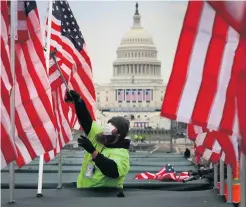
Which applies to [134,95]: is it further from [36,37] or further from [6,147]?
[6,147]

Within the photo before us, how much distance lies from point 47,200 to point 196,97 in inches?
87.7

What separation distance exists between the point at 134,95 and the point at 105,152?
453ft

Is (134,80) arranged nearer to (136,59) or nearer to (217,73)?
(136,59)

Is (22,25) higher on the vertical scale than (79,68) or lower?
higher

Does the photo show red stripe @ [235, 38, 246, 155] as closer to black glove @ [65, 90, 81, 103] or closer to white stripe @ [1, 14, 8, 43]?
white stripe @ [1, 14, 8, 43]

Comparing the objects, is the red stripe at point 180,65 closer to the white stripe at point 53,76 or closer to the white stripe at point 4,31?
the white stripe at point 4,31

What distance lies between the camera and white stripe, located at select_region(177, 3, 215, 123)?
4871mm

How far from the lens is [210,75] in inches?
197

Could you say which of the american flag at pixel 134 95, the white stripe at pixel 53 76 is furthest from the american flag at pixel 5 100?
the american flag at pixel 134 95

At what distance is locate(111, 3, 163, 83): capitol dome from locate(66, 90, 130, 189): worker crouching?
5056 inches

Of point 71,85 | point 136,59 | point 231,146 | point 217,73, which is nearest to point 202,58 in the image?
point 217,73

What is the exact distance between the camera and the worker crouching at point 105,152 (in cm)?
681

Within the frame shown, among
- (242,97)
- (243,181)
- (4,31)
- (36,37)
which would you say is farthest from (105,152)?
(242,97)

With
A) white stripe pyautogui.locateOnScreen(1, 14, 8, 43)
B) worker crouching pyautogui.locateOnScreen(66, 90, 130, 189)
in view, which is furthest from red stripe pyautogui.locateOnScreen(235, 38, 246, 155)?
worker crouching pyautogui.locateOnScreen(66, 90, 130, 189)
